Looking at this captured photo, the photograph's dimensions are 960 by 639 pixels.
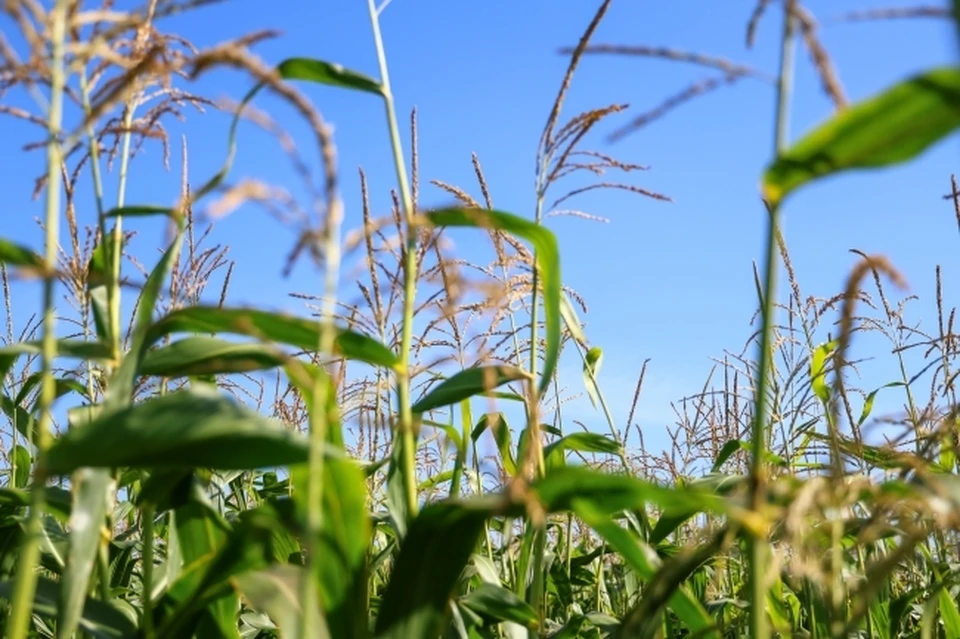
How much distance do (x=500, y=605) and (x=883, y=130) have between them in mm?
1126

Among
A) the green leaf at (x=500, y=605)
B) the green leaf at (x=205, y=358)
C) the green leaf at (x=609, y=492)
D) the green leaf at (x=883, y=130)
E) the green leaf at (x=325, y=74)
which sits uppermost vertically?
the green leaf at (x=325, y=74)

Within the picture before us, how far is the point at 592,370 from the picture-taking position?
323cm

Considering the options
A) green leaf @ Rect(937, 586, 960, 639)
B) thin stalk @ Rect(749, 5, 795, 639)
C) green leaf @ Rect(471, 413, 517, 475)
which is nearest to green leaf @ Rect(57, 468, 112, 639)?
thin stalk @ Rect(749, 5, 795, 639)

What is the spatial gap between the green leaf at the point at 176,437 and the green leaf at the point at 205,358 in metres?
0.26

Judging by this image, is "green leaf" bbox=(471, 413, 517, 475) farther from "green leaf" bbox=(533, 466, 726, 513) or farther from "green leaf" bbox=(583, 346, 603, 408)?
"green leaf" bbox=(533, 466, 726, 513)

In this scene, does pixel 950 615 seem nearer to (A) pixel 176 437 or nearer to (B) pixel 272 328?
(B) pixel 272 328

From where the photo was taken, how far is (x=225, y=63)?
123cm

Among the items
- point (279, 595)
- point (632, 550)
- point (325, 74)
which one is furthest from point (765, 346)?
point (325, 74)

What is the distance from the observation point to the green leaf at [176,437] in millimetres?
1063

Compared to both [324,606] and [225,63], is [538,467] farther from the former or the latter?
[225,63]

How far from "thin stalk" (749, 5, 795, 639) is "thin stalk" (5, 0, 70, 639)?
32.6 inches

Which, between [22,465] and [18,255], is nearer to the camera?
[18,255]

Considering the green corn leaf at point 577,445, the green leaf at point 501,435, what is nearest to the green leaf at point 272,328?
the green corn leaf at point 577,445

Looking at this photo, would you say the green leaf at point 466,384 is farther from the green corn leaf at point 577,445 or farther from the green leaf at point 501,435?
the green leaf at point 501,435
